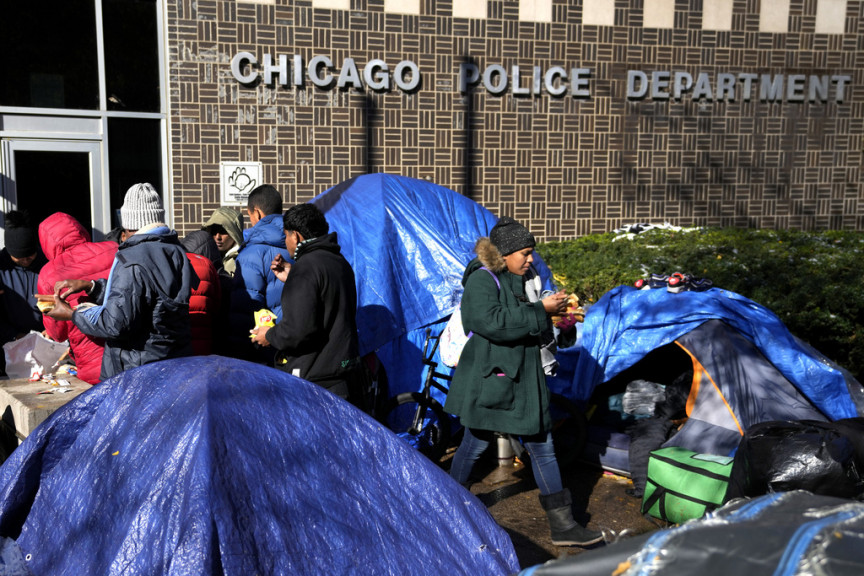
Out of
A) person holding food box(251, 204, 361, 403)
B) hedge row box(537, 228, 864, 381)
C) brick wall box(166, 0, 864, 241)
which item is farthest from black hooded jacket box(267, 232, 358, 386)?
brick wall box(166, 0, 864, 241)

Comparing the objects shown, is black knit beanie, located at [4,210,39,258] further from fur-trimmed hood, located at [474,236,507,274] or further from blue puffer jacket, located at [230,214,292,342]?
fur-trimmed hood, located at [474,236,507,274]

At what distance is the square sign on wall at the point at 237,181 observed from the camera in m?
9.12

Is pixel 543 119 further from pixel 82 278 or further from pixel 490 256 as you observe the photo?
pixel 82 278

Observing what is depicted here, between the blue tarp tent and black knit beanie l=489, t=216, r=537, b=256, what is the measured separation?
1.56m

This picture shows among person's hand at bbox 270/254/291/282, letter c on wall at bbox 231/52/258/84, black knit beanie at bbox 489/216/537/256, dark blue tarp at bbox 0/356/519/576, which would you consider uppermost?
letter c on wall at bbox 231/52/258/84

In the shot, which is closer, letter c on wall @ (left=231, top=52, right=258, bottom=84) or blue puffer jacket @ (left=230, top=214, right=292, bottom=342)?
blue puffer jacket @ (left=230, top=214, right=292, bottom=342)

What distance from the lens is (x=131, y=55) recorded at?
29.3 feet

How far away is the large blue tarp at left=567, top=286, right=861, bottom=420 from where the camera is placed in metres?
5.34

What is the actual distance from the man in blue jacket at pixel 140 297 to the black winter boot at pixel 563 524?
6.84 ft

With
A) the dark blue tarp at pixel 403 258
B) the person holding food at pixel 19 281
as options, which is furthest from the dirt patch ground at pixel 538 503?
the person holding food at pixel 19 281

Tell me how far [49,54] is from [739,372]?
744 centimetres

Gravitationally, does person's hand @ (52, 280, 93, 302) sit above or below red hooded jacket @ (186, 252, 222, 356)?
above

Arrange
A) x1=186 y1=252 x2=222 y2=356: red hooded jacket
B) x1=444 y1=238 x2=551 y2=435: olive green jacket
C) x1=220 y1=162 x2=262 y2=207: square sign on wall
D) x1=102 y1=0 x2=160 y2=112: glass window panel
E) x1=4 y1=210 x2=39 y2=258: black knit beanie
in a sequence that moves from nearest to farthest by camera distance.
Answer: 1. x1=444 y1=238 x2=551 y2=435: olive green jacket
2. x1=186 y1=252 x2=222 y2=356: red hooded jacket
3. x1=4 y1=210 x2=39 y2=258: black knit beanie
4. x1=102 y1=0 x2=160 y2=112: glass window panel
5. x1=220 y1=162 x2=262 y2=207: square sign on wall

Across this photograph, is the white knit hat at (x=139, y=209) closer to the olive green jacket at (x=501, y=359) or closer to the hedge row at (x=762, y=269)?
the olive green jacket at (x=501, y=359)
